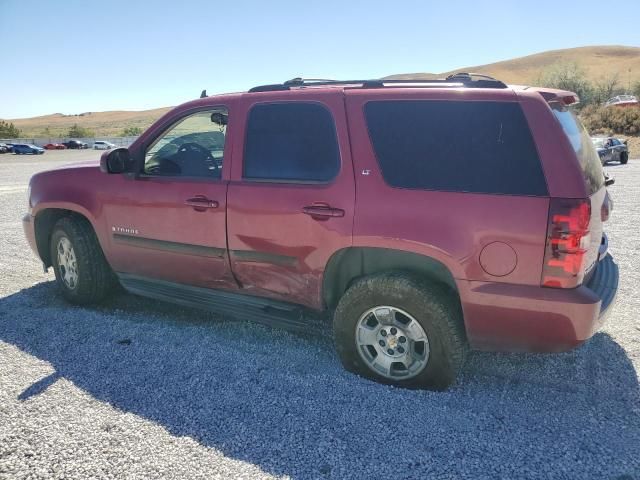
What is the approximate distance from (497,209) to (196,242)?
223cm

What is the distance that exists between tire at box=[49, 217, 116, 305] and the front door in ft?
1.07

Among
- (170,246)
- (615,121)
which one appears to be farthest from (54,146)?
(170,246)

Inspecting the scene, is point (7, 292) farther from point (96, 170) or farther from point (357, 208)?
point (357, 208)

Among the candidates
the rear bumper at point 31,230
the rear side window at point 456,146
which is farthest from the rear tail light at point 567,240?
the rear bumper at point 31,230

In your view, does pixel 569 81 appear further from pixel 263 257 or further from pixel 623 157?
pixel 263 257

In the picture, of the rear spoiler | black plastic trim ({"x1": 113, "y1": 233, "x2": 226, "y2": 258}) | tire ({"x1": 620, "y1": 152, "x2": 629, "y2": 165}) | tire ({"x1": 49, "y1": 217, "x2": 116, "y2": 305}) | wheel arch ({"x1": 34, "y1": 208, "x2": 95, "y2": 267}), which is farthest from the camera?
tire ({"x1": 620, "y1": 152, "x2": 629, "y2": 165})

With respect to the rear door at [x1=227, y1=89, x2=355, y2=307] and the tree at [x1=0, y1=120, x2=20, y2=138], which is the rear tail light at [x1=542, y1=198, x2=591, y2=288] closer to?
the rear door at [x1=227, y1=89, x2=355, y2=307]

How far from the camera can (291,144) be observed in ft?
11.8

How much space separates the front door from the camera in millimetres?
3863

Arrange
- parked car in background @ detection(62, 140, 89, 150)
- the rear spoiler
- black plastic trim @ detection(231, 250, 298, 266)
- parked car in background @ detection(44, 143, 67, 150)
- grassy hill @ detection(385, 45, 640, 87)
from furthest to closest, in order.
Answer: grassy hill @ detection(385, 45, 640, 87) < parked car in background @ detection(62, 140, 89, 150) < parked car in background @ detection(44, 143, 67, 150) < black plastic trim @ detection(231, 250, 298, 266) < the rear spoiler

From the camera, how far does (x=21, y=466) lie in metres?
2.58

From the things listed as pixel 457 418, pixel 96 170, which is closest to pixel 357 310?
pixel 457 418

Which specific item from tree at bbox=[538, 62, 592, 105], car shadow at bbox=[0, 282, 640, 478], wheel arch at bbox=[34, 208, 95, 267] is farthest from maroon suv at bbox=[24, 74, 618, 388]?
tree at bbox=[538, 62, 592, 105]

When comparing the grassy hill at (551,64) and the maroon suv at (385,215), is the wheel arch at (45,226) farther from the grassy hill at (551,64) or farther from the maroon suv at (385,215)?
the grassy hill at (551,64)
